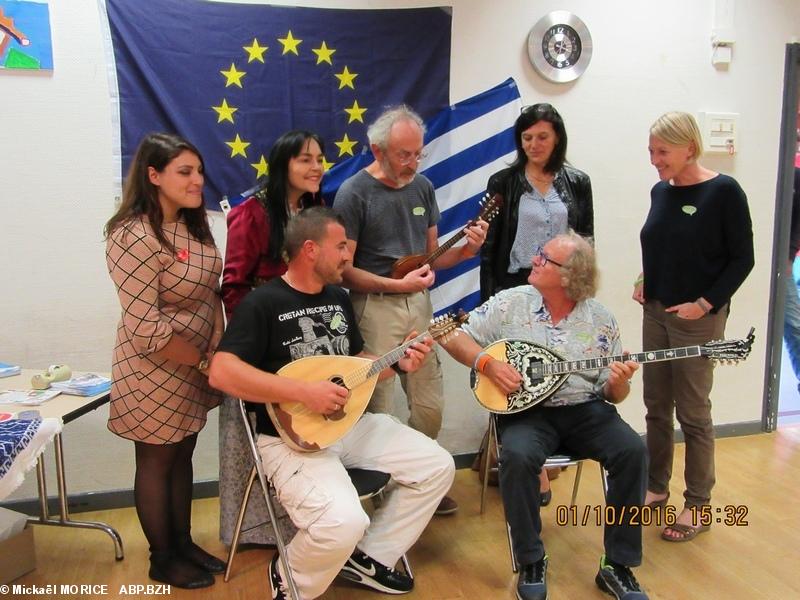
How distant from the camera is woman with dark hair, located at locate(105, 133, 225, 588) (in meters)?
2.04

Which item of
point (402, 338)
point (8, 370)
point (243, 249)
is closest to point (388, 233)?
point (402, 338)

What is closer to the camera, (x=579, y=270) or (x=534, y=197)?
(x=579, y=270)

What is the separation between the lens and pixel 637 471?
7.08 feet

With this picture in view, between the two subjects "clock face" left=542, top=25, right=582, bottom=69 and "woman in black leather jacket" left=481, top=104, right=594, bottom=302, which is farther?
"clock face" left=542, top=25, right=582, bottom=69

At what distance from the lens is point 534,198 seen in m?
2.69

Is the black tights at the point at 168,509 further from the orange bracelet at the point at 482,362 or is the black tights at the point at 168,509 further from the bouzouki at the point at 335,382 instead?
the orange bracelet at the point at 482,362

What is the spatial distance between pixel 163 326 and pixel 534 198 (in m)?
1.51

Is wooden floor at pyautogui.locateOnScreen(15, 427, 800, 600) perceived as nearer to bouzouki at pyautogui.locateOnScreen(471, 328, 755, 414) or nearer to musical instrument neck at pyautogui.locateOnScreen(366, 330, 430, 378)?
bouzouki at pyautogui.locateOnScreen(471, 328, 755, 414)

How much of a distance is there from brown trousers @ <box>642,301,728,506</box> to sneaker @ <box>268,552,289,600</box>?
1.58m

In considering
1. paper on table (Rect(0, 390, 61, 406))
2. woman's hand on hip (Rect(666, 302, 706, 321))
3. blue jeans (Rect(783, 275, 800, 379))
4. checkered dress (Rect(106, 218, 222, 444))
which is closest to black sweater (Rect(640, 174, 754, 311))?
woman's hand on hip (Rect(666, 302, 706, 321))

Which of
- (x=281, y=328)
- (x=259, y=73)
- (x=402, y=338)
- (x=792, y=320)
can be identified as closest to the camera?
(x=281, y=328)

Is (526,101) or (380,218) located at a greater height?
(526,101)

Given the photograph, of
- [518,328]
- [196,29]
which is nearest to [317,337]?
[518,328]

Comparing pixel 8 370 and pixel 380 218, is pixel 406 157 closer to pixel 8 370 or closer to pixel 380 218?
pixel 380 218
